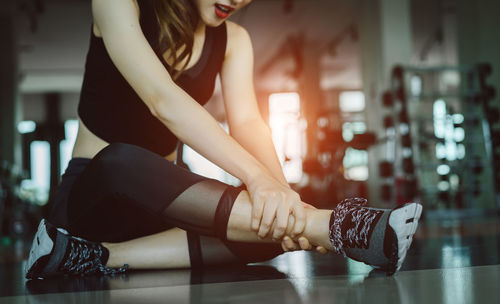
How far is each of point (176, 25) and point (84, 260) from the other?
64 centimetres

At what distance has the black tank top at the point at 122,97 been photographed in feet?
4.50

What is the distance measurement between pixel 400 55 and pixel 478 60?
0.87 metres

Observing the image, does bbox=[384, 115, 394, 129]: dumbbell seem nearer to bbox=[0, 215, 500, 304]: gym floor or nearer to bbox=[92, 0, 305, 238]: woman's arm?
bbox=[0, 215, 500, 304]: gym floor

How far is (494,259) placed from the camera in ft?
4.83

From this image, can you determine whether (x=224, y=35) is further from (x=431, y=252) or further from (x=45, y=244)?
(x=431, y=252)

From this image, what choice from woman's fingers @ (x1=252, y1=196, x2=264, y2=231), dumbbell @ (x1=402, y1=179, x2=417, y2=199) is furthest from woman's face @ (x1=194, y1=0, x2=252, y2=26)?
dumbbell @ (x1=402, y1=179, x2=417, y2=199)

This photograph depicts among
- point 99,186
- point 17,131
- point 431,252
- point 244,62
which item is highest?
point 17,131

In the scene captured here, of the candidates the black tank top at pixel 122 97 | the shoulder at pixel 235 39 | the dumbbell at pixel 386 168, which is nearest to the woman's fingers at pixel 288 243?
the black tank top at pixel 122 97

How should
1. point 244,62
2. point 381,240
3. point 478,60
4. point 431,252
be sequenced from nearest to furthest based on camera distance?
point 381,240
point 244,62
point 431,252
point 478,60

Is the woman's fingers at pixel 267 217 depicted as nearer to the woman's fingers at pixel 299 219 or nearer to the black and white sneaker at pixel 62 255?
the woman's fingers at pixel 299 219

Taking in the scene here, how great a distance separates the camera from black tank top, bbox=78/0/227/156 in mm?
1373

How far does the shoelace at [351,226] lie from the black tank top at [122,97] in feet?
1.90

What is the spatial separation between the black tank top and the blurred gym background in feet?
6.05

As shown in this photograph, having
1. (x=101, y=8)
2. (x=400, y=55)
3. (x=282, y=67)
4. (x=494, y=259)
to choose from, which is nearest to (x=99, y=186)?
(x=101, y=8)
